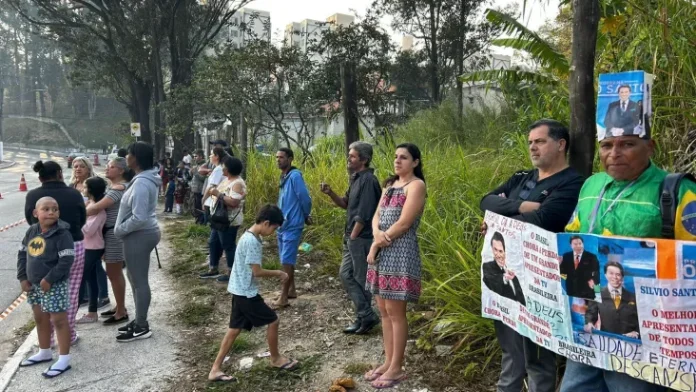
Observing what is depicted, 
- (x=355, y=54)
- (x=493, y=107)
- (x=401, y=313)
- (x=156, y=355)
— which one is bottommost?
(x=156, y=355)

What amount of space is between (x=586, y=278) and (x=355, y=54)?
11159 millimetres

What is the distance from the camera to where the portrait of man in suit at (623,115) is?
2195mm

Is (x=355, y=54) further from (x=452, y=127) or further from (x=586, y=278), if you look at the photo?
(x=586, y=278)

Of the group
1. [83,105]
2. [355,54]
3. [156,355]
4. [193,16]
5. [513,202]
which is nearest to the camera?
[513,202]

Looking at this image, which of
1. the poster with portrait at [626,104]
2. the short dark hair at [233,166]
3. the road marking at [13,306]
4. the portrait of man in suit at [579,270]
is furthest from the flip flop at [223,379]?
the road marking at [13,306]

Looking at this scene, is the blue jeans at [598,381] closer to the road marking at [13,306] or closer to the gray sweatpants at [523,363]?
the gray sweatpants at [523,363]

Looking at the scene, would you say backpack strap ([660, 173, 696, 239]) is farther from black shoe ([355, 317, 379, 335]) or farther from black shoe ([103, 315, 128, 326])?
black shoe ([103, 315, 128, 326])

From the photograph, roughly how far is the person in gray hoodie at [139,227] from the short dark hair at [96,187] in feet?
2.65

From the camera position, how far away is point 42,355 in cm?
446

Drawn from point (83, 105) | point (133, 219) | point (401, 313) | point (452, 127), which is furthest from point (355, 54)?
point (83, 105)

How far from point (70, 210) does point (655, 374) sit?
4.62 m

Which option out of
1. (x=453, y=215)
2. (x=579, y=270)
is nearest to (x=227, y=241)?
(x=453, y=215)

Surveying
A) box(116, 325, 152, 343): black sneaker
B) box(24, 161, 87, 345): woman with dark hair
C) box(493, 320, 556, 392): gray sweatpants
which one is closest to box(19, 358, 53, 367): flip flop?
box(24, 161, 87, 345): woman with dark hair

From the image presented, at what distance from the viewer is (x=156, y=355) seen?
4613 millimetres
